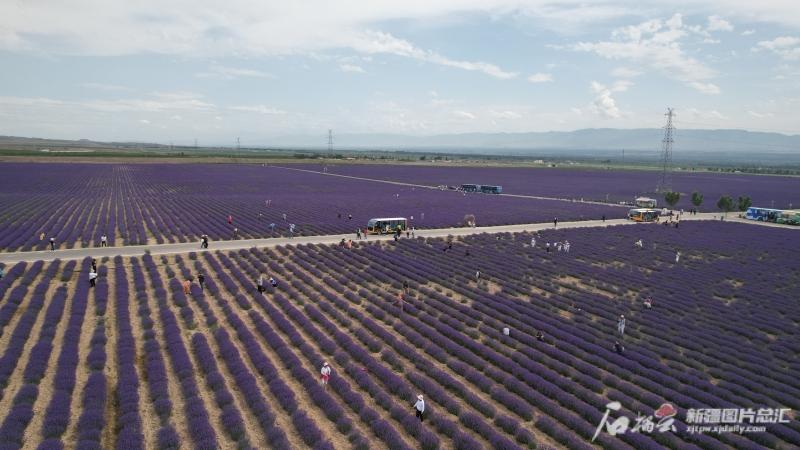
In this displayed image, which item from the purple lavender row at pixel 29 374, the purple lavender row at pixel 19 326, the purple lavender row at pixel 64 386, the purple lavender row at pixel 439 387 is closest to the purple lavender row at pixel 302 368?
the purple lavender row at pixel 439 387

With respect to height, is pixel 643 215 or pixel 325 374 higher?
pixel 643 215

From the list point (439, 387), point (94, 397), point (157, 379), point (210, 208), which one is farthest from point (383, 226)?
point (94, 397)

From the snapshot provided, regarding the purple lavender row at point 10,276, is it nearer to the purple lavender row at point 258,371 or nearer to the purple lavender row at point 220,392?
the purple lavender row at point 258,371

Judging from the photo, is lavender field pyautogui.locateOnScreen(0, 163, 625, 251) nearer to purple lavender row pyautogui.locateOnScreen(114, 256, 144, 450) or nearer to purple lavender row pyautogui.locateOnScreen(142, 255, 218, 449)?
purple lavender row pyautogui.locateOnScreen(114, 256, 144, 450)

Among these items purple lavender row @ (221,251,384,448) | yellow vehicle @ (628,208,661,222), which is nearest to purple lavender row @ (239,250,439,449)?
purple lavender row @ (221,251,384,448)

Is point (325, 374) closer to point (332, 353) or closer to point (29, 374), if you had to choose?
point (332, 353)

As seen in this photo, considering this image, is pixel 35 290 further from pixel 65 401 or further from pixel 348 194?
pixel 348 194
